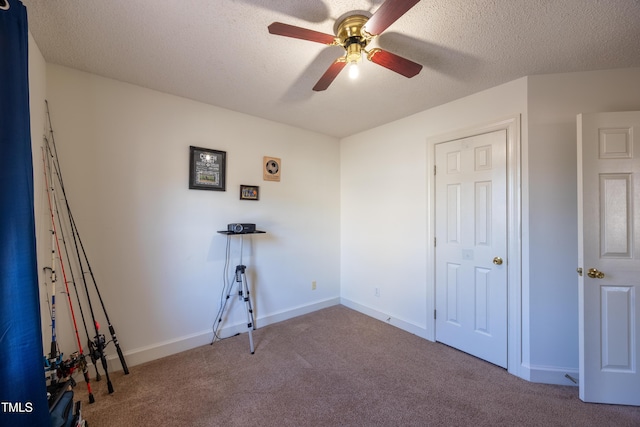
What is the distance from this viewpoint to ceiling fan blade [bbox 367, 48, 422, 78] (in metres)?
1.50

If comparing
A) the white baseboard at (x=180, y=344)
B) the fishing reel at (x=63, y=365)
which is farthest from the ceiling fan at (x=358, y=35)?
the white baseboard at (x=180, y=344)

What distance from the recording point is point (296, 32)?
51.3 inches

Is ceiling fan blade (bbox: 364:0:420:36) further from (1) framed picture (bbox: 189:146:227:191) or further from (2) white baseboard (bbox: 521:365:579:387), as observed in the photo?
(2) white baseboard (bbox: 521:365:579:387)

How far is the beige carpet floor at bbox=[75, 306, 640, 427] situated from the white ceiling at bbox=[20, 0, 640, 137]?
8.22 feet

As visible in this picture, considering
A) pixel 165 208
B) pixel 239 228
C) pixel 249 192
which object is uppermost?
pixel 249 192

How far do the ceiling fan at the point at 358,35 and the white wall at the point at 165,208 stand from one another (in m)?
1.61

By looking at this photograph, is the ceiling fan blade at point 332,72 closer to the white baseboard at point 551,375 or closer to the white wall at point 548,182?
the white wall at point 548,182

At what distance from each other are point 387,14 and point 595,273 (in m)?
2.25

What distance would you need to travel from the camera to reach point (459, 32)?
1602 mm

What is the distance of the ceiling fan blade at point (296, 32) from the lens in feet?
4.13

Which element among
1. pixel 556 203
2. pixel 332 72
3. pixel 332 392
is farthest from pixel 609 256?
pixel 332 72

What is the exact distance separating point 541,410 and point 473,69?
8.34 feet

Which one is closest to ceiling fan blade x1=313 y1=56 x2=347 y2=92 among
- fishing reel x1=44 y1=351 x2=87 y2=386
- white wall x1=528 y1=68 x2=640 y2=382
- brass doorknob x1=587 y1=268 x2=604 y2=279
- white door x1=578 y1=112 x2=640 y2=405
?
white wall x1=528 y1=68 x2=640 y2=382

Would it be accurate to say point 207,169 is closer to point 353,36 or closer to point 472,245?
point 353,36
